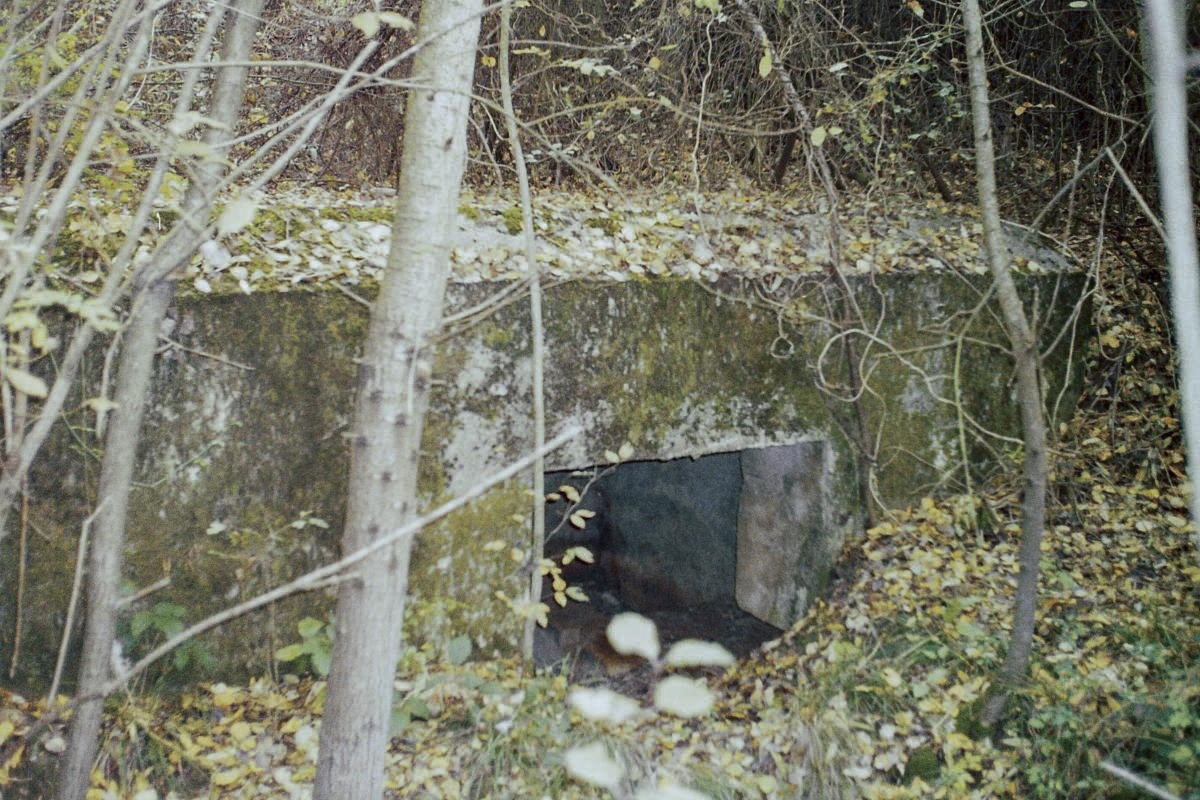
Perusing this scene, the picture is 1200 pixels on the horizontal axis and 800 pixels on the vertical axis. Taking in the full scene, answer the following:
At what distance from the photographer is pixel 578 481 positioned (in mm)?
7535

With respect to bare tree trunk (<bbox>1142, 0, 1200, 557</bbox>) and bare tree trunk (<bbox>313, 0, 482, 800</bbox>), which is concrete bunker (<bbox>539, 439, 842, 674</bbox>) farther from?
bare tree trunk (<bbox>1142, 0, 1200, 557</bbox>)

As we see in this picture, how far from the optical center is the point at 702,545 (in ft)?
20.9

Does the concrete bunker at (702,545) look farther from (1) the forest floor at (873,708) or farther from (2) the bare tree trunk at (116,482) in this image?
→ (2) the bare tree trunk at (116,482)

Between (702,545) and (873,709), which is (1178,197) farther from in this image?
(702,545)

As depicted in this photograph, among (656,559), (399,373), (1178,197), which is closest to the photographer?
(1178,197)

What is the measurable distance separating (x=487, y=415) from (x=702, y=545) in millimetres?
3032

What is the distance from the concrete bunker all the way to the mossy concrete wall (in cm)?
41

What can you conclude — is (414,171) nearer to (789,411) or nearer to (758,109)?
(789,411)

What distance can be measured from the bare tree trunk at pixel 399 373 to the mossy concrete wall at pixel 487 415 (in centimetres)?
26

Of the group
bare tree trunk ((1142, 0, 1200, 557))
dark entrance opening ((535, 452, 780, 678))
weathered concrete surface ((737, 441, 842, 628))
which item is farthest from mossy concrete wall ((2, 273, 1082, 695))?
bare tree trunk ((1142, 0, 1200, 557))

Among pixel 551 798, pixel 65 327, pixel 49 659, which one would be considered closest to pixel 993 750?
pixel 551 798

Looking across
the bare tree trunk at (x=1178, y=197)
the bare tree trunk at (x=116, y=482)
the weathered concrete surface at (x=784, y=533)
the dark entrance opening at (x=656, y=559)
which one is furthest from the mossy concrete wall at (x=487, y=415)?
the bare tree trunk at (x=1178, y=197)

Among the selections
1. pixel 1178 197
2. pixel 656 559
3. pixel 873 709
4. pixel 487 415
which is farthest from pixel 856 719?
pixel 656 559

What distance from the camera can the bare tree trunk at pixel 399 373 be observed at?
93.0 inches
